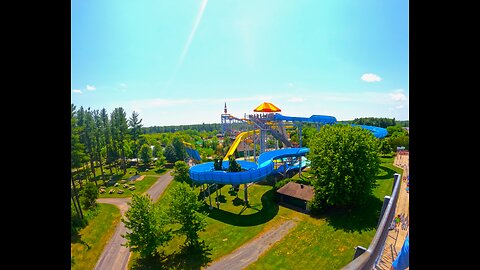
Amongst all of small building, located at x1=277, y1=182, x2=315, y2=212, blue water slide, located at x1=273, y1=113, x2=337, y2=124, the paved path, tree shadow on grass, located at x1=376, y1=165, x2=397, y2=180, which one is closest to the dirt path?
small building, located at x1=277, y1=182, x2=315, y2=212

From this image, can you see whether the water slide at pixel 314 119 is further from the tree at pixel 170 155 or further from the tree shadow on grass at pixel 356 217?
the tree at pixel 170 155

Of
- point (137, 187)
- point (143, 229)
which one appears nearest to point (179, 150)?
point (137, 187)

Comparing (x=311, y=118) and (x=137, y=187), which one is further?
(x=311, y=118)

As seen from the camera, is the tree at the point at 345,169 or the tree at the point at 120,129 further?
the tree at the point at 120,129

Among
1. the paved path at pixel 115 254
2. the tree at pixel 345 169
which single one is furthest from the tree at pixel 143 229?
the tree at pixel 345 169

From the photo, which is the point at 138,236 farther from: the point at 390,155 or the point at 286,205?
the point at 390,155

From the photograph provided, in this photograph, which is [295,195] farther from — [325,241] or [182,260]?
[182,260]
